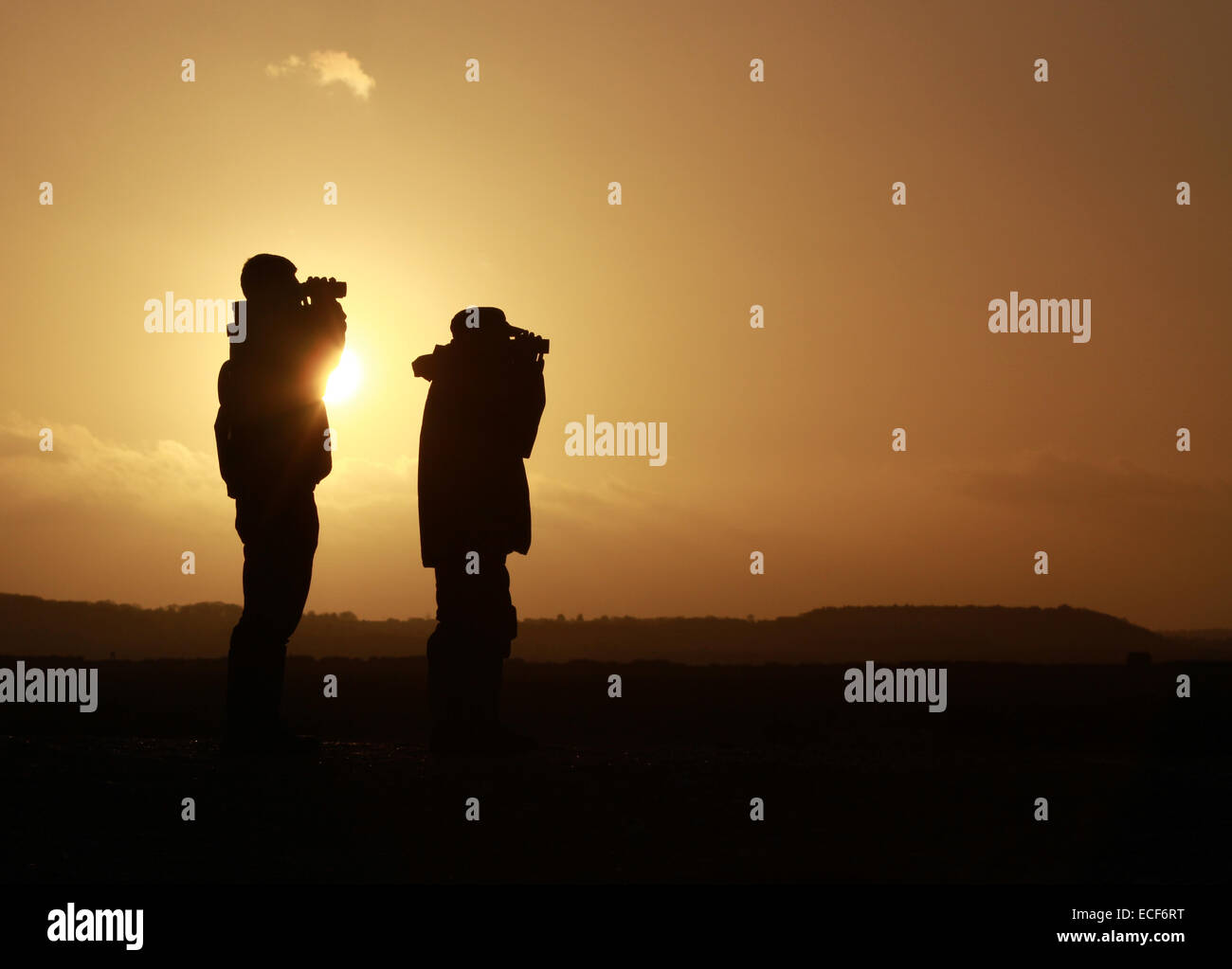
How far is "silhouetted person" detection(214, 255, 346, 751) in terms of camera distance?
589 inches

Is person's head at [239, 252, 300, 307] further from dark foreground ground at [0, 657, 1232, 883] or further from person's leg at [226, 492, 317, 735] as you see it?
dark foreground ground at [0, 657, 1232, 883]

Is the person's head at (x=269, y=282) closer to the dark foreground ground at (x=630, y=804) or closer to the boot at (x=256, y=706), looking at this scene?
the boot at (x=256, y=706)

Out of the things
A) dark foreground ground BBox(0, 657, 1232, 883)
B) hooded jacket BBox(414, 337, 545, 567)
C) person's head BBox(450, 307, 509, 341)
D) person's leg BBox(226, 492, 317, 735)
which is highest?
person's head BBox(450, 307, 509, 341)

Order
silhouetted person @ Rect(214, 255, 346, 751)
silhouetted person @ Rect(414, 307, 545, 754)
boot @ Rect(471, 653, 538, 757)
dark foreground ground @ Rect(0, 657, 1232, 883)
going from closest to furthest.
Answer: dark foreground ground @ Rect(0, 657, 1232, 883) < silhouetted person @ Rect(214, 255, 346, 751) < boot @ Rect(471, 653, 538, 757) < silhouetted person @ Rect(414, 307, 545, 754)

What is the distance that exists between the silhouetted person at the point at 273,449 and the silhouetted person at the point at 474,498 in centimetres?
132

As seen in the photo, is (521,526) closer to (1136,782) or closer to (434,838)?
(434,838)

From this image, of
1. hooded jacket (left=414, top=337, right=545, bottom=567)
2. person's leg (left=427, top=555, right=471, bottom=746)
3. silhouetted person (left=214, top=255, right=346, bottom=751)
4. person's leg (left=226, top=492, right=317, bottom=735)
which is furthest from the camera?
hooded jacket (left=414, top=337, right=545, bottom=567)

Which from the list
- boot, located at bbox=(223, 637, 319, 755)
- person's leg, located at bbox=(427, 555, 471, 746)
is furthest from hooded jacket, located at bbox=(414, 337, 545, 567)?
boot, located at bbox=(223, 637, 319, 755)

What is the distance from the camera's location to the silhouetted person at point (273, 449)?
49.1ft

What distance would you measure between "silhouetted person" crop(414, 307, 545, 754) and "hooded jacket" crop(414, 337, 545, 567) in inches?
0.4

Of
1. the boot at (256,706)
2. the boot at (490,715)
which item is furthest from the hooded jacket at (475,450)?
the boot at (256,706)

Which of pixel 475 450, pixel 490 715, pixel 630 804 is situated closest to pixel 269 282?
pixel 475 450

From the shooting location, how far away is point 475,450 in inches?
631

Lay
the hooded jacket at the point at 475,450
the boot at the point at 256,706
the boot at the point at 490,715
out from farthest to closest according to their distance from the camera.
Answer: the hooded jacket at the point at 475,450 < the boot at the point at 490,715 < the boot at the point at 256,706
